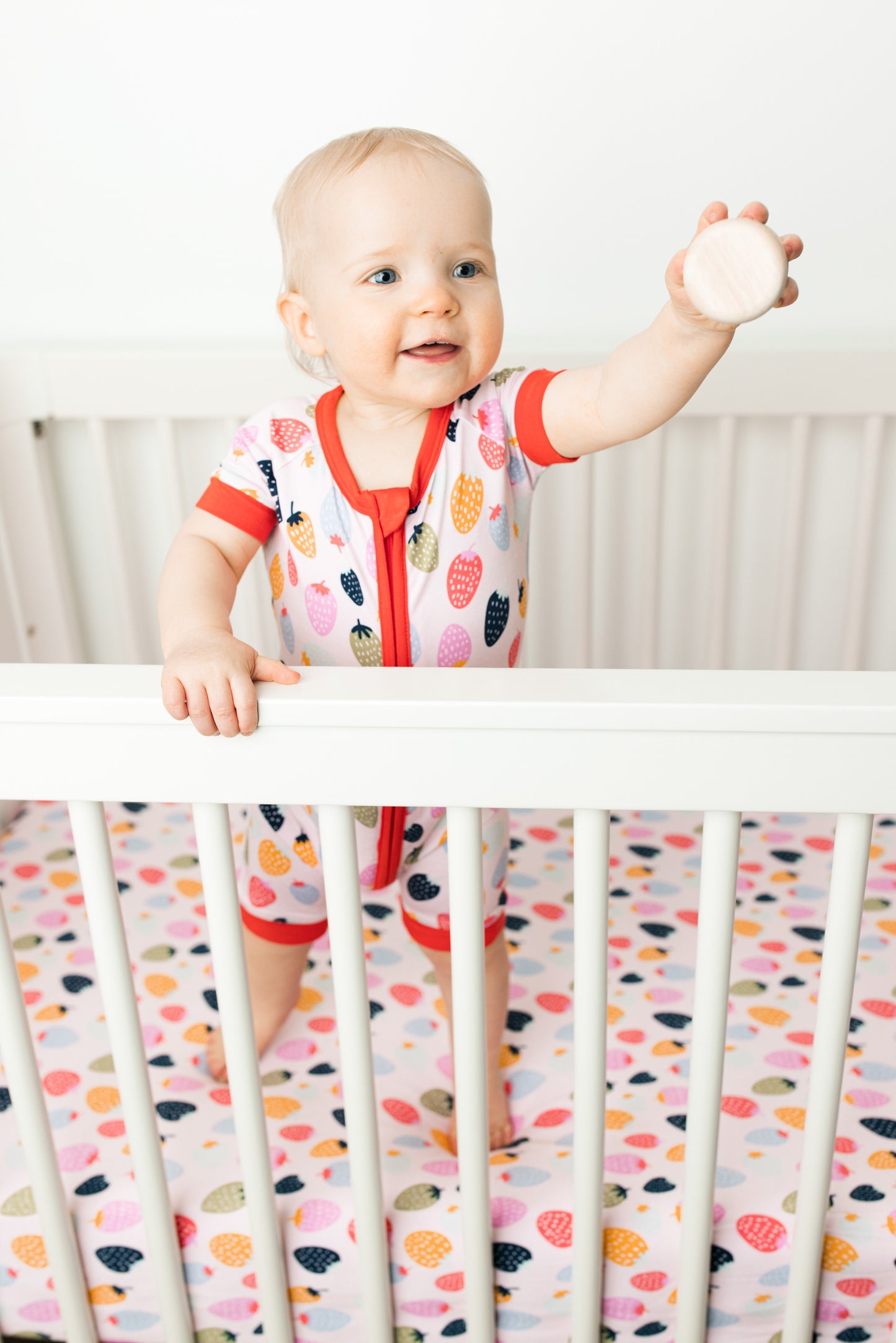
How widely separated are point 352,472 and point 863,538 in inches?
26.0

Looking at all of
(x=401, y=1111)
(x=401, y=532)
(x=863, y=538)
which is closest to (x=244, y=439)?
(x=401, y=532)

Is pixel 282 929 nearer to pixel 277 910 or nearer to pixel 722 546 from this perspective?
pixel 277 910

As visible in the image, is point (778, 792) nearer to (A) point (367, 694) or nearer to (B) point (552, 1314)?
(A) point (367, 694)

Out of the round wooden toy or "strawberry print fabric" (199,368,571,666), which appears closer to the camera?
the round wooden toy

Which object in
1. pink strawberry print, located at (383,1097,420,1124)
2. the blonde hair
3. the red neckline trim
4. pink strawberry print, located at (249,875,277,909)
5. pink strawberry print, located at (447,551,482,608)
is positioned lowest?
pink strawberry print, located at (383,1097,420,1124)

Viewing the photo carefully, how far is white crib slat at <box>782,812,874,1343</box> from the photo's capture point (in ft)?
1.69

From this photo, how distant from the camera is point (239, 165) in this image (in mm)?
1185

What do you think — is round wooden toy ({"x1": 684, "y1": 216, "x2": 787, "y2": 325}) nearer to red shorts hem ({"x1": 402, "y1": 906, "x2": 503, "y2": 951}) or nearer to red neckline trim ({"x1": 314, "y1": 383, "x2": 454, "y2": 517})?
red neckline trim ({"x1": 314, "y1": 383, "x2": 454, "y2": 517})

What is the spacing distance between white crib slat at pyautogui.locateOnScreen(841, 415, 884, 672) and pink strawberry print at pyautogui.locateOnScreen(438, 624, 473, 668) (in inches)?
23.3

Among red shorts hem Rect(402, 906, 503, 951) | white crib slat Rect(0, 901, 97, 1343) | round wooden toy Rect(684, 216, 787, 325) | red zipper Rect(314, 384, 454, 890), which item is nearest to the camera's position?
round wooden toy Rect(684, 216, 787, 325)

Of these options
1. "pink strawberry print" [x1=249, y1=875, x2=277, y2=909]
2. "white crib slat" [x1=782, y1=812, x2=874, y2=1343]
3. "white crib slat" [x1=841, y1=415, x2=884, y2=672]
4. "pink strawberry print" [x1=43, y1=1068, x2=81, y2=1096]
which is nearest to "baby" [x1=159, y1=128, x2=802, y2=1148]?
"pink strawberry print" [x1=249, y1=875, x2=277, y2=909]

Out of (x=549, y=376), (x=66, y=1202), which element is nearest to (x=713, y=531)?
(x=549, y=376)

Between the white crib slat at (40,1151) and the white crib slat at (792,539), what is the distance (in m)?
0.83

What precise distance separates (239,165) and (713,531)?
2.08 ft
